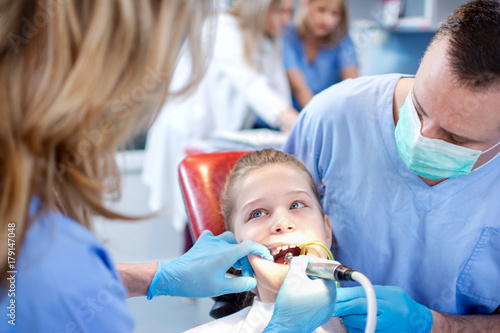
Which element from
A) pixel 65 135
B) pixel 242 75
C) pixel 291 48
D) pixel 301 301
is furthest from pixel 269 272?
pixel 291 48

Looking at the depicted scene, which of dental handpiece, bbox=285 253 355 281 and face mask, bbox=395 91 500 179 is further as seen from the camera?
face mask, bbox=395 91 500 179

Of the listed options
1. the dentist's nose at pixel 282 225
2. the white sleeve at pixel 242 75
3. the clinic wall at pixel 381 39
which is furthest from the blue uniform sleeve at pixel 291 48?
the dentist's nose at pixel 282 225

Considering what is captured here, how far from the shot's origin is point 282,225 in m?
1.22

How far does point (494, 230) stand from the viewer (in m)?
1.14

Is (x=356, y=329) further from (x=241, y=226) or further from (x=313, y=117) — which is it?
(x=313, y=117)

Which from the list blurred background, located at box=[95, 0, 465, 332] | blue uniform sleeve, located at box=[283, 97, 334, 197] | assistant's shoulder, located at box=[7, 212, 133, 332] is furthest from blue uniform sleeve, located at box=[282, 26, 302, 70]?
assistant's shoulder, located at box=[7, 212, 133, 332]

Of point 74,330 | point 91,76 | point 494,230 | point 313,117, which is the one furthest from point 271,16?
point 74,330

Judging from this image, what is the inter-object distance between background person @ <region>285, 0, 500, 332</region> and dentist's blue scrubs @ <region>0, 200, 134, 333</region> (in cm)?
57

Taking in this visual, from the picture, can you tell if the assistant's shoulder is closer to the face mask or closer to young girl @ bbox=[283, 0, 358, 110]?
the face mask

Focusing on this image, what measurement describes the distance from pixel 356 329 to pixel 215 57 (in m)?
1.91

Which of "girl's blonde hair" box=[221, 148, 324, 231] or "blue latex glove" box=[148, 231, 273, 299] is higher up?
"girl's blonde hair" box=[221, 148, 324, 231]

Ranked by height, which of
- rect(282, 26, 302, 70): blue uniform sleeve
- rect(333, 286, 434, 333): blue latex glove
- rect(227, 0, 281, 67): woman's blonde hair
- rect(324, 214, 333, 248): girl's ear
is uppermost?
rect(227, 0, 281, 67): woman's blonde hair

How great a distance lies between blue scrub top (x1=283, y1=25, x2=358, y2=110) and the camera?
117 inches

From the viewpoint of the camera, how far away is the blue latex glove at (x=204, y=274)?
116cm
